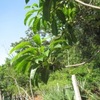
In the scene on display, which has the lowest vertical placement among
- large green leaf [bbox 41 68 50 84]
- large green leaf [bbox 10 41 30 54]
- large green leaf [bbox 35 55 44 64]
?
large green leaf [bbox 41 68 50 84]

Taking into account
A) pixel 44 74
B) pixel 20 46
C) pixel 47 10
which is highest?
pixel 47 10

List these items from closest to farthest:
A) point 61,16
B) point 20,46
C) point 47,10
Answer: point 47,10 → point 20,46 → point 61,16

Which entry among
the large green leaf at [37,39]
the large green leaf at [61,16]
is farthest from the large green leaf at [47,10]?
the large green leaf at [61,16]

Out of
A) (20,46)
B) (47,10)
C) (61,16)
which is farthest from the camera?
(61,16)

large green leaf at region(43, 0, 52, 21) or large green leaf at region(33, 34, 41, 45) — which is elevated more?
large green leaf at region(43, 0, 52, 21)

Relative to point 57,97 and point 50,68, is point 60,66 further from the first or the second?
point 57,97

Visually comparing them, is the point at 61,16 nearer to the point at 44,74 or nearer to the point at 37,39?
the point at 37,39

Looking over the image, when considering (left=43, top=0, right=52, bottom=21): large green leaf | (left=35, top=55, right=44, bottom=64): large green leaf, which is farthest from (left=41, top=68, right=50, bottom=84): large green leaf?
(left=43, top=0, right=52, bottom=21): large green leaf

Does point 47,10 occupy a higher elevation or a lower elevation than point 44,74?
higher

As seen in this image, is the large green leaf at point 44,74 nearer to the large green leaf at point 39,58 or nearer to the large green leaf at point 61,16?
the large green leaf at point 39,58

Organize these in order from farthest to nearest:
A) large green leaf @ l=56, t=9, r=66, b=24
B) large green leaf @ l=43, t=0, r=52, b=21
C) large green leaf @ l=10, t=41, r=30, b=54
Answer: large green leaf @ l=56, t=9, r=66, b=24 < large green leaf @ l=10, t=41, r=30, b=54 < large green leaf @ l=43, t=0, r=52, b=21

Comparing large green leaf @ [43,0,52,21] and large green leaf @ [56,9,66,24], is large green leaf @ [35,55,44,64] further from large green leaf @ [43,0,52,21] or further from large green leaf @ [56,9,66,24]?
large green leaf @ [56,9,66,24]

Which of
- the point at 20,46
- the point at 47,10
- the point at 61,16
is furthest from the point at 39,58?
the point at 61,16

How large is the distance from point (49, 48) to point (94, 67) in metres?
7.50
